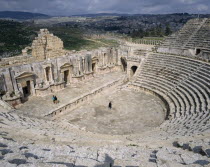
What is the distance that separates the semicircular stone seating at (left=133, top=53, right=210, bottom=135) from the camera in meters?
12.0

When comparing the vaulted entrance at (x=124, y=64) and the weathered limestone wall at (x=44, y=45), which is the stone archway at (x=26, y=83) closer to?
the weathered limestone wall at (x=44, y=45)

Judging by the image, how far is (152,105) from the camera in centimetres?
1733

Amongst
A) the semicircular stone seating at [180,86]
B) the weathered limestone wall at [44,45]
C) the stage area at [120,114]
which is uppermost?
the weathered limestone wall at [44,45]

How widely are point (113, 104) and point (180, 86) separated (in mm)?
6404

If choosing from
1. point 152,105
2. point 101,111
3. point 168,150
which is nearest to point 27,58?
point 101,111

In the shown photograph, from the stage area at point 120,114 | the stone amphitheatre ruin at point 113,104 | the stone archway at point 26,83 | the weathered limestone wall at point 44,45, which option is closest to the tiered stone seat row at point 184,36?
the stone amphitheatre ruin at point 113,104

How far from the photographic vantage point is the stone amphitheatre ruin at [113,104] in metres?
5.93

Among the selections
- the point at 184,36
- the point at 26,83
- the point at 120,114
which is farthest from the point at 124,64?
the point at 26,83

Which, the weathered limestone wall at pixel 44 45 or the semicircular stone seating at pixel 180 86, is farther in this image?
the weathered limestone wall at pixel 44 45

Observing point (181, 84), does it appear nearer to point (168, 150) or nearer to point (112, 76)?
point (112, 76)

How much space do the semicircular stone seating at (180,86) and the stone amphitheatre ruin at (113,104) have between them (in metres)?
0.07

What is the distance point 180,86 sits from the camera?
17.8m

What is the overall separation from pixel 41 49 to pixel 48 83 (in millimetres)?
6262

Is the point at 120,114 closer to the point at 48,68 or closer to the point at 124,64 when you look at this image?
the point at 48,68
